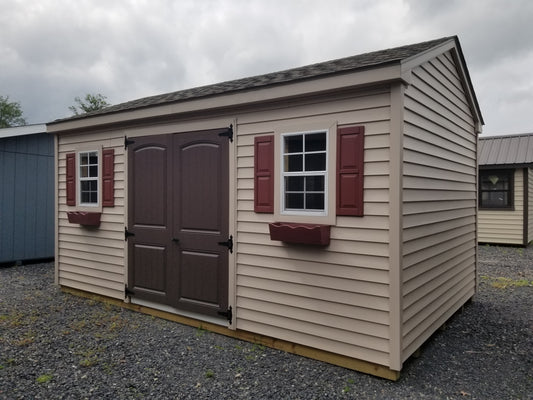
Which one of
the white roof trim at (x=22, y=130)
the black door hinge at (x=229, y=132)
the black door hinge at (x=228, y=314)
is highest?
the white roof trim at (x=22, y=130)

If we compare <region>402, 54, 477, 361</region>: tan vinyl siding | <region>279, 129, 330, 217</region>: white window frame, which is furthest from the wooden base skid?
<region>279, 129, 330, 217</region>: white window frame

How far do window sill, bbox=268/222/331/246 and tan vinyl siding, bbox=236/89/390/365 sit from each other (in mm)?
Result: 119

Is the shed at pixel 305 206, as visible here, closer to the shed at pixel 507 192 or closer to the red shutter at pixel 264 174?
the red shutter at pixel 264 174

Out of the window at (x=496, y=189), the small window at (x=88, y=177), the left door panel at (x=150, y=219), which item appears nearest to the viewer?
the left door panel at (x=150, y=219)

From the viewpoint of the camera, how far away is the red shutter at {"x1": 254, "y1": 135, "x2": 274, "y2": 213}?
3.63m

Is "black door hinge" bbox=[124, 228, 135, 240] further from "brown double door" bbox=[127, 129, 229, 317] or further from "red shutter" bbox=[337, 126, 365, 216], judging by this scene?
A: "red shutter" bbox=[337, 126, 365, 216]

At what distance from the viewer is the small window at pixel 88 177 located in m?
5.46

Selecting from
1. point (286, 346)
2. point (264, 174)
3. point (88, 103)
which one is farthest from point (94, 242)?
point (88, 103)

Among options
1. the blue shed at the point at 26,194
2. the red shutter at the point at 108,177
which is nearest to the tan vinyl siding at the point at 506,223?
the red shutter at the point at 108,177

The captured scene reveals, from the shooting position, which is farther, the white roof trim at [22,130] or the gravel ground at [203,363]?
the white roof trim at [22,130]

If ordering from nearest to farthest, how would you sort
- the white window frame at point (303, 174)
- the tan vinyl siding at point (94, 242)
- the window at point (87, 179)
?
the white window frame at point (303, 174)
the tan vinyl siding at point (94, 242)
the window at point (87, 179)

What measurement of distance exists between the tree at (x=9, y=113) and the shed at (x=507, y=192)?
3783 cm

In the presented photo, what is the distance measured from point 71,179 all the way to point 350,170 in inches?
176

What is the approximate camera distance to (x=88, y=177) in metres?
5.48
